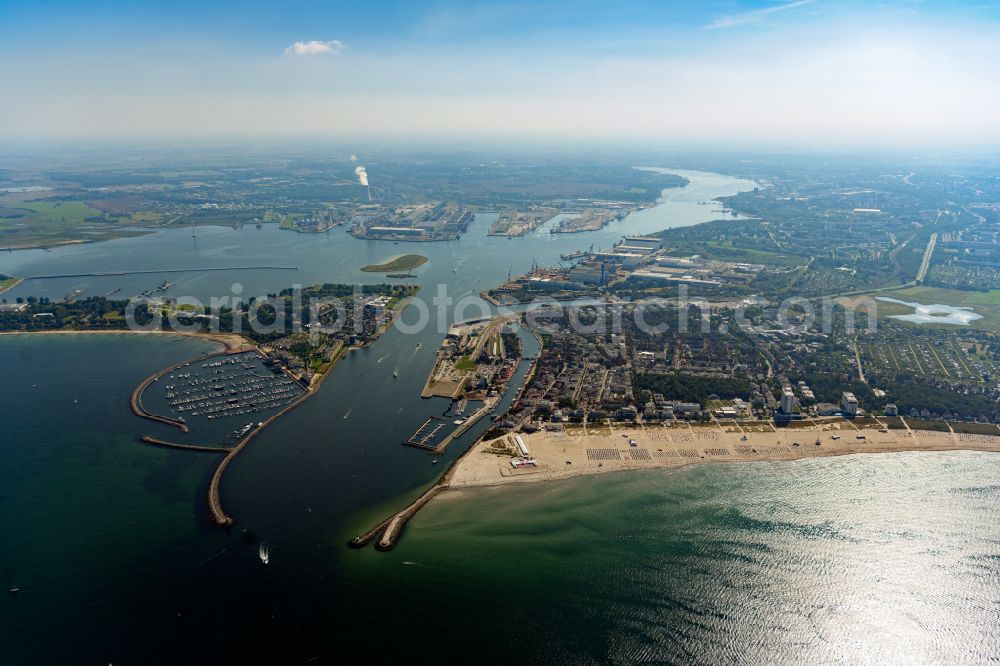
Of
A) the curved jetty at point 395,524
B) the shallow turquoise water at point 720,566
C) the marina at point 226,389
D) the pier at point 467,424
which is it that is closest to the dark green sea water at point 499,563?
the shallow turquoise water at point 720,566

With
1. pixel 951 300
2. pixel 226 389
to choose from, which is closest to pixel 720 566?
pixel 226 389

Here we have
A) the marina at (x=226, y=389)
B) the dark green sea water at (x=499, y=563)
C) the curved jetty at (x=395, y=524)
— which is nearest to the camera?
the dark green sea water at (x=499, y=563)

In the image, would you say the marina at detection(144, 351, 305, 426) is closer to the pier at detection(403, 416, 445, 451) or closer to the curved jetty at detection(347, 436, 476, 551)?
the pier at detection(403, 416, 445, 451)

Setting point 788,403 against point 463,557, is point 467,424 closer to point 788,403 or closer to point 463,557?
point 463,557

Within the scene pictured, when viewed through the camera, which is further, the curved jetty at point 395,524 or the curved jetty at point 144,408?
the curved jetty at point 144,408

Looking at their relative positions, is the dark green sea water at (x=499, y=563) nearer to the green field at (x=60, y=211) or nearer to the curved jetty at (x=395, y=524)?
the curved jetty at (x=395, y=524)

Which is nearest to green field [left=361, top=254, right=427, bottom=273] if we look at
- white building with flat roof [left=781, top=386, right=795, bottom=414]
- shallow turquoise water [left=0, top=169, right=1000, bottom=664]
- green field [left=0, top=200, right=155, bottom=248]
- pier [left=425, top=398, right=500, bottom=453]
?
shallow turquoise water [left=0, top=169, right=1000, bottom=664]

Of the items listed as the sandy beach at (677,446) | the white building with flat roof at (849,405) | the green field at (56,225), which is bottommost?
the sandy beach at (677,446)

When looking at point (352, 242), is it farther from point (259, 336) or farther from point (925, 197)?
point (925, 197)
